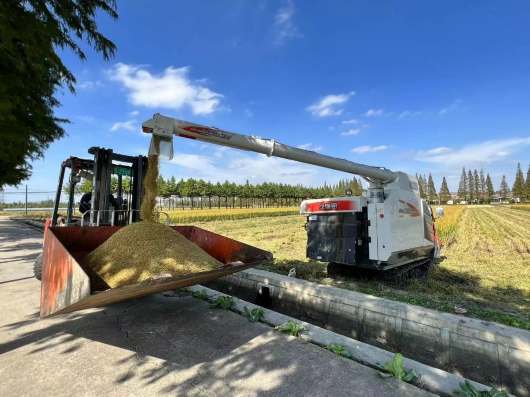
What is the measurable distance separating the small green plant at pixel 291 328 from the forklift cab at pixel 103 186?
9.64 feet

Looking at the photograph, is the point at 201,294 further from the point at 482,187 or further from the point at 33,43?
the point at 482,187

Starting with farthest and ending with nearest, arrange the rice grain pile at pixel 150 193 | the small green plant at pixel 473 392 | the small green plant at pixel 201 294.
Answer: the small green plant at pixel 201 294
the rice grain pile at pixel 150 193
the small green plant at pixel 473 392

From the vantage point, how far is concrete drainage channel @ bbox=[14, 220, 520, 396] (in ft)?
8.39

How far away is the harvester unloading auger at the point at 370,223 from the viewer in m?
5.03

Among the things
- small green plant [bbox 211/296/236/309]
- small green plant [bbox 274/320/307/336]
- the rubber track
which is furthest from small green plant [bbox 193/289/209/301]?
the rubber track

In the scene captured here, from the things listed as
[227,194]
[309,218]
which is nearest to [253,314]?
[309,218]

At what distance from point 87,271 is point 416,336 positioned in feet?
12.3

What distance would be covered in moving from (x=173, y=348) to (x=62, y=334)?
1439 mm

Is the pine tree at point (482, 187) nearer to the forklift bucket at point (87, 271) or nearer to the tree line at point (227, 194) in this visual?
the tree line at point (227, 194)

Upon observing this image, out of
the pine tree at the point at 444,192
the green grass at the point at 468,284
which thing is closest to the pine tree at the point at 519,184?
the pine tree at the point at 444,192

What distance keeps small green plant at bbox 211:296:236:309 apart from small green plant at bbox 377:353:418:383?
6.88ft

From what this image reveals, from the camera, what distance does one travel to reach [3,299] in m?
4.64

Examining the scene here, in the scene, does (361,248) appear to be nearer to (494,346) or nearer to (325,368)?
(494,346)

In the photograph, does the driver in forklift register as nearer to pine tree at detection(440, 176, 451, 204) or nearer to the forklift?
the forklift
